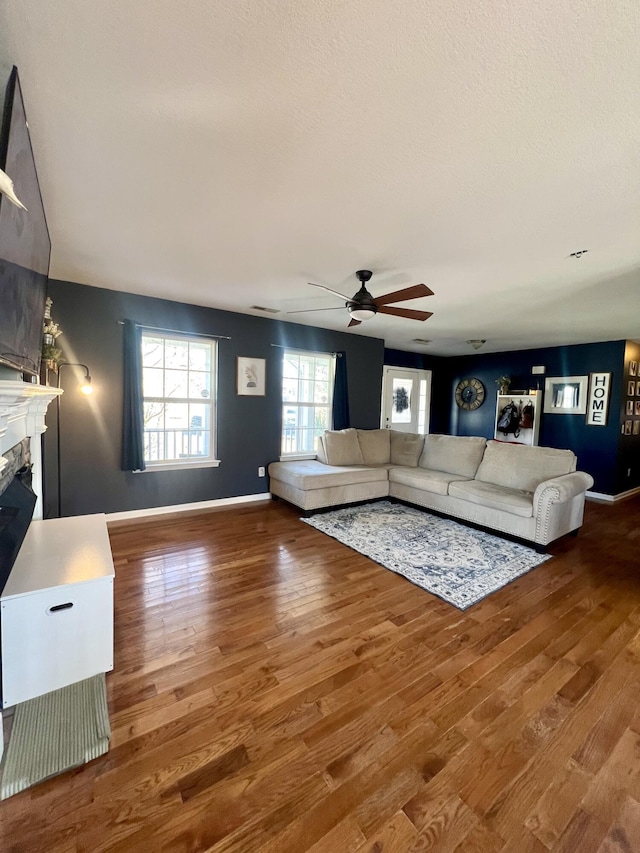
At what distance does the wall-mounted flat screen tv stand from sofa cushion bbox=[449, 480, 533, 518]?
381 cm

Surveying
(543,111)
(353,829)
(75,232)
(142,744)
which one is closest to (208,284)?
(75,232)

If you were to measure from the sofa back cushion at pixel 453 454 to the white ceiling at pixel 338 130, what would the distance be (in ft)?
7.38

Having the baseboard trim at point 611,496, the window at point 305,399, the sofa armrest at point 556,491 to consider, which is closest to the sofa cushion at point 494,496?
the sofa armrest at point 556,491

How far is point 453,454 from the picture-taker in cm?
459

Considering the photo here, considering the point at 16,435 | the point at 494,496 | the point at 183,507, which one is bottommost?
the point at 183,507

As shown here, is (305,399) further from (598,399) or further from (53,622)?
(598,399)

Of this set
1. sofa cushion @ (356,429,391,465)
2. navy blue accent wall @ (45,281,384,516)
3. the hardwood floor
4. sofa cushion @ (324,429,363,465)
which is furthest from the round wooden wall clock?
the hardwood floor

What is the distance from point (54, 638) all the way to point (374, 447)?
416 centimetres

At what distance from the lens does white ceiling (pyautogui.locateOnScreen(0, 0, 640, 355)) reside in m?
1.02

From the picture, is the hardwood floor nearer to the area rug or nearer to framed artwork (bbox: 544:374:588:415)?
the area rug

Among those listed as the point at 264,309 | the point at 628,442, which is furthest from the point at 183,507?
the point at 628,442

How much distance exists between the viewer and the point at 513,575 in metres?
2.78

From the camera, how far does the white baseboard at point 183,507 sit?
12.4 feet

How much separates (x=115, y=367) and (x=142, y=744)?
3305 millimetres
